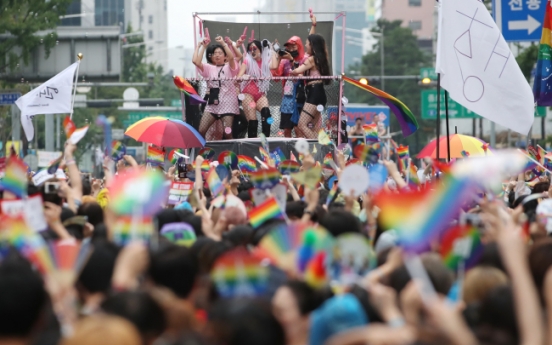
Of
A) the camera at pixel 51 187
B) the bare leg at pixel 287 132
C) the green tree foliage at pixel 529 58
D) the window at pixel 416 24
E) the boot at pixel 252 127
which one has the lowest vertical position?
the bare leg at pixel 287 132

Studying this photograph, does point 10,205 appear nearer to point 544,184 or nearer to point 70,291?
point 70,291

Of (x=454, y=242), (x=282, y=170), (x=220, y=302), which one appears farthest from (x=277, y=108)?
(x=220, y=302)

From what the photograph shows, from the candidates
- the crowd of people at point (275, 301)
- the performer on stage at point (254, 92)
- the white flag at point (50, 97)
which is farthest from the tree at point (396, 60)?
the crowd of people at point (275, 301)

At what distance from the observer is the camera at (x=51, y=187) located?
786 centimetres

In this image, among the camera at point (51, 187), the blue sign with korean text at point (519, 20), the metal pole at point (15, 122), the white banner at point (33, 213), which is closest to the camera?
the white banner at point (33, 213)

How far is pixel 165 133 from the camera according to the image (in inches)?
525

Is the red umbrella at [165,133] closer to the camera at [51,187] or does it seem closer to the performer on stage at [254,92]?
→ the performer on stage at [254,92]

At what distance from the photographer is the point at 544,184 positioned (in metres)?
10.3

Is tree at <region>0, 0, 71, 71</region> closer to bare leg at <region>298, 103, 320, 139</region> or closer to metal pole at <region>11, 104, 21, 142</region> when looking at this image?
metal pole at <region>11, 104, 21, 142</region>

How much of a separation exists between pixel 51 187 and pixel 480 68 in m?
4.86

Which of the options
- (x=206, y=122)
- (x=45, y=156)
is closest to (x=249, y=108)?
(x=206, y=122)

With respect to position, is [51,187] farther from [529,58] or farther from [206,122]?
[529,58]

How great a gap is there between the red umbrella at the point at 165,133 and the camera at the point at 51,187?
5.11 m

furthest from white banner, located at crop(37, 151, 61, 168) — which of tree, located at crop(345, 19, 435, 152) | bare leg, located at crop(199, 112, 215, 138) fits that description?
tree, located at crop(345, 19, 435, 152)
